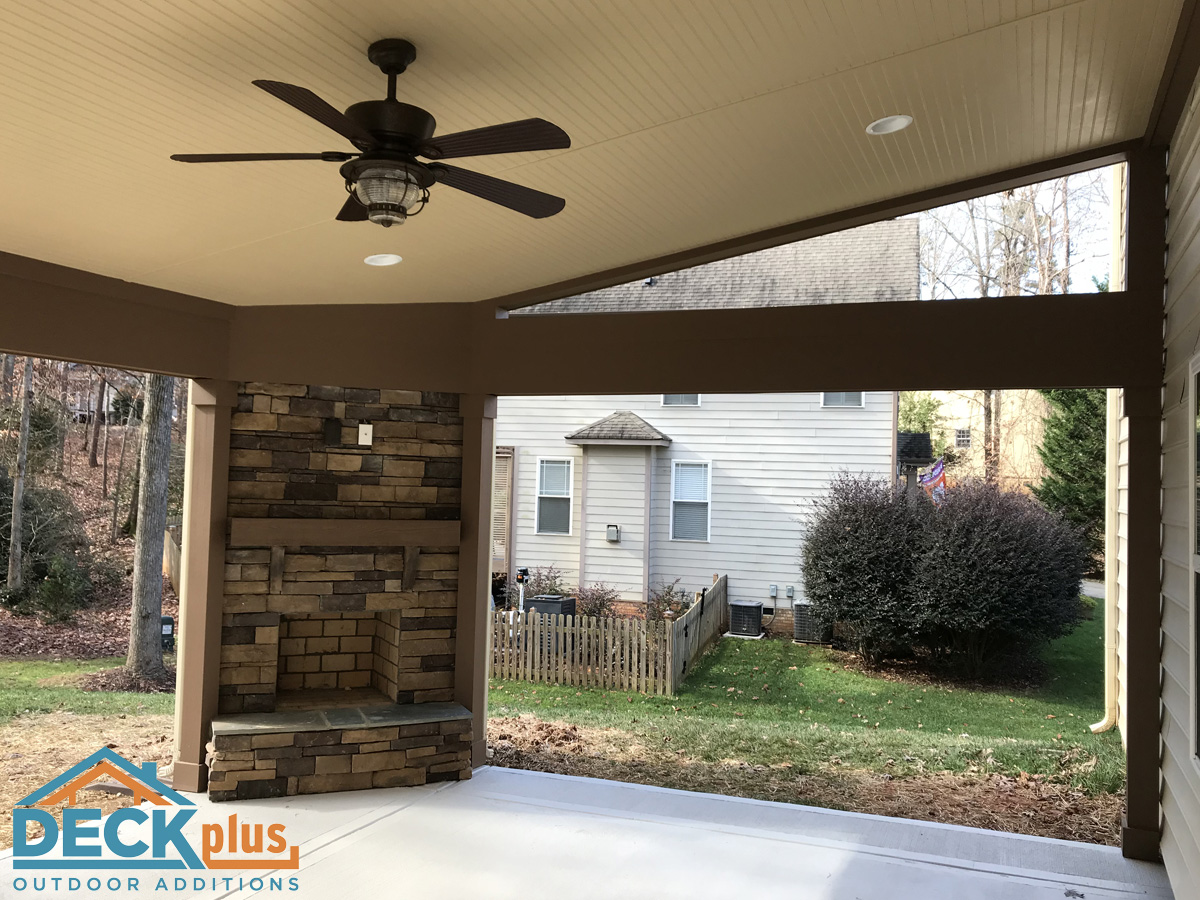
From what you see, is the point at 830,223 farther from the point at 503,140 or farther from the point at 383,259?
the point at 503,140

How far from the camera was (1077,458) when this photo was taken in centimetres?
1205

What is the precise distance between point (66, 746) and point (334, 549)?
2.68m

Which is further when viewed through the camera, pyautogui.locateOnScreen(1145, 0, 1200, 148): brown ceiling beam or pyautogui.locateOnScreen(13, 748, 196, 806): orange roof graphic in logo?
pyautogui.locateOnScreen(13, 748, 196, 806): orange roof graphic in logo

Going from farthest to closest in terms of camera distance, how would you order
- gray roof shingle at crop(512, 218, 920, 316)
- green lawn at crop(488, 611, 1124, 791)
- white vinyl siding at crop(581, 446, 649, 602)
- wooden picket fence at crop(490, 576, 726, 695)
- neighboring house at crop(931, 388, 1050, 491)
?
neighboring house at crop(931, 388, 1050, 491)
white vinyl siding at crop(581, 446, 649, 602)
wooden picket fence at crop(490, 576, 726, 695)
green lawn at crop(488, 611, 1124, 791)
gray roof shingle at crop(512, 218, 920, 316)

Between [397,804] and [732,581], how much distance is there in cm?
653

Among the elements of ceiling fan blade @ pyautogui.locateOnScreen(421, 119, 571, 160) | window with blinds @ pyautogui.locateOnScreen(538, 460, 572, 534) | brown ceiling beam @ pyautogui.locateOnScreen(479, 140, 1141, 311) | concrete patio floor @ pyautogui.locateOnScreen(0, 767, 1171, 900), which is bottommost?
concrete patio floor @ pyautogui.locateOnScreen(0, 767, 1171, 900)

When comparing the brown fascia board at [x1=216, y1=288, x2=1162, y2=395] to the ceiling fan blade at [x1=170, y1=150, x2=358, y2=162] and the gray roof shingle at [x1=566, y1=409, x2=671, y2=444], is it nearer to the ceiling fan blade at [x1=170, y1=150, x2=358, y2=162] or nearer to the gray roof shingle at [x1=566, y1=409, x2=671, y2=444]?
the ceiling fan blade at [x1=170, y1=150, x2=358, y2=162]

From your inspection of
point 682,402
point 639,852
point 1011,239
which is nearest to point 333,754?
point 639,852

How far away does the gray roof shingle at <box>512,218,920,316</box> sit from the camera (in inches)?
201

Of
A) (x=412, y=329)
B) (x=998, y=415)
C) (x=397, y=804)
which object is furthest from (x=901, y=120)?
(x=998, y=415)

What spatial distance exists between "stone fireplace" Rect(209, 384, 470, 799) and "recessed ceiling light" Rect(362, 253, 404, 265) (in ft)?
3.41

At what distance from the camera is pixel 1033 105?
3.79 meters

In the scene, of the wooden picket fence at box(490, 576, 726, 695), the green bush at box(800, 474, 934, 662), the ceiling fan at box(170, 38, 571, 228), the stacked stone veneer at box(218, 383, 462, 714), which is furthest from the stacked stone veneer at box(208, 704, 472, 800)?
the green bush at box(800, 474, 934, 662)

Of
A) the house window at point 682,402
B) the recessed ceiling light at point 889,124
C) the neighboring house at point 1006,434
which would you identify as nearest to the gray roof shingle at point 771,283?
the recessed ceiling light at point 889,124
